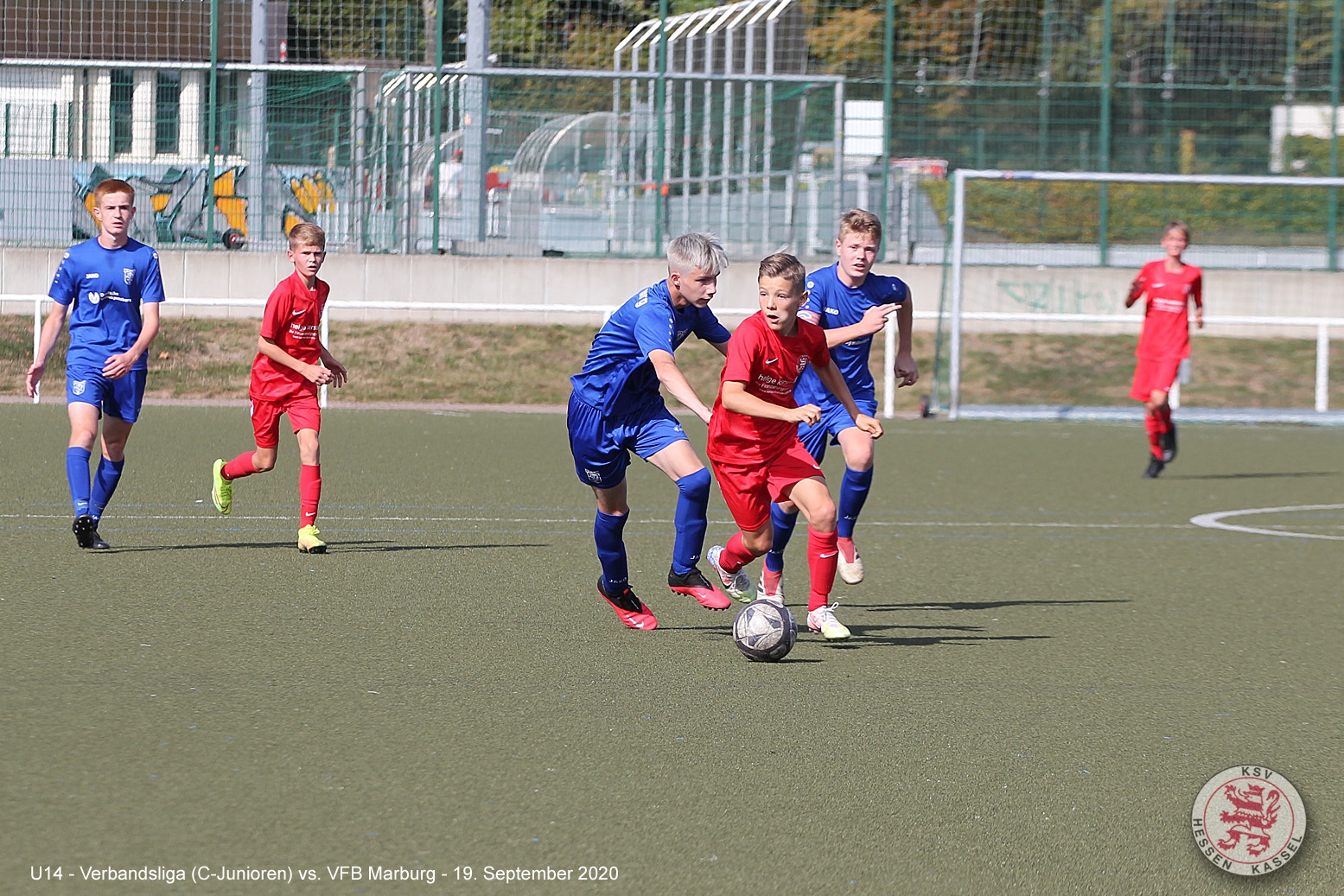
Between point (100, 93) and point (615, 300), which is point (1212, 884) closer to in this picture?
point (615, 300)

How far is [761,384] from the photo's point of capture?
6254 millimetres

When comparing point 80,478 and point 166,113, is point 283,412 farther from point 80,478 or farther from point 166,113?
point 166,113

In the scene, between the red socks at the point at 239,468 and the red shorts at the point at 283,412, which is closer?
the red shorts at the point at 283,412

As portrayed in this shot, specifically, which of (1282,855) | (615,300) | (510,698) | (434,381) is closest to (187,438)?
(434,381)

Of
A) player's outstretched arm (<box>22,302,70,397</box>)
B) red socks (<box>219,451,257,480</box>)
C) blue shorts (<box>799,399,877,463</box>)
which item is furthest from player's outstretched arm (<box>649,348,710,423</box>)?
player's outstretched arm (<box>22,302,70,397</box>)

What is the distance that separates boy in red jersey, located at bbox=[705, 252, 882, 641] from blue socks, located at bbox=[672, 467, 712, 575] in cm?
8

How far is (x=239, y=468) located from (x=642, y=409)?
316 cm

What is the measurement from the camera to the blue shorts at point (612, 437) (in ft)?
21.3

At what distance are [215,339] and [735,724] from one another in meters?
15.7

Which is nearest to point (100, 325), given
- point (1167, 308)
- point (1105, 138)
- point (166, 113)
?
point (1167, 308)

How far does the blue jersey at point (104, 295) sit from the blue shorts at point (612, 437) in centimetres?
281

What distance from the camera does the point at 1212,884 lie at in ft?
12.5

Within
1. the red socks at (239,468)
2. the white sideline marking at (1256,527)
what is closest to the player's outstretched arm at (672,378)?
the red socks at (239,468)

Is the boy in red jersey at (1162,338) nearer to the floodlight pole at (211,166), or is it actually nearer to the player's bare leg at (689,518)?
the player's bare leg at (689,518)
